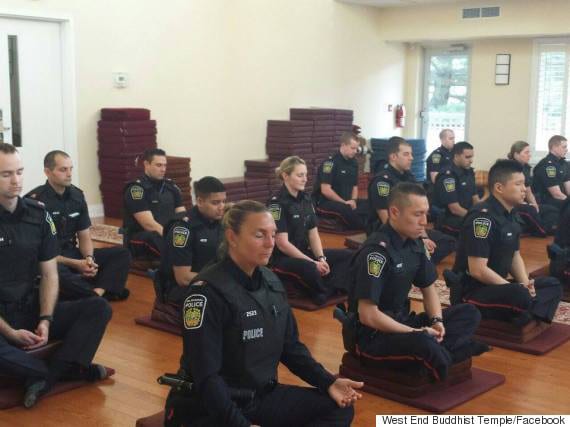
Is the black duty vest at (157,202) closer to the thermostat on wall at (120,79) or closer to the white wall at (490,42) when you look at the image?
the thermostat on wall at (120,79)

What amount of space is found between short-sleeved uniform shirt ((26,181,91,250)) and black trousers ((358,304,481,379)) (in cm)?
246

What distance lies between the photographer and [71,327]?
4.11 metres

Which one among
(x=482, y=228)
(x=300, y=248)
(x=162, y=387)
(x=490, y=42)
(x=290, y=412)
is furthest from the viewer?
(x=490, y=42)

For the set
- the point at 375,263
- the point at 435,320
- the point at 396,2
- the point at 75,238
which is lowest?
the point at 435,320

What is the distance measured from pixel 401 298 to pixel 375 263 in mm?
308

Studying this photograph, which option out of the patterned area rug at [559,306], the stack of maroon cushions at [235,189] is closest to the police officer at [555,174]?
the patterned area rug at [559,306]

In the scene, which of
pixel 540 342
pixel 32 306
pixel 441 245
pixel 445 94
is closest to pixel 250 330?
pixel 32 306

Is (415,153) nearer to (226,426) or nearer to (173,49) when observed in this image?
(173,49)

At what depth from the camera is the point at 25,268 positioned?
404 centimetres

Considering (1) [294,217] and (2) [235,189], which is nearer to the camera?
(1) [294,217]

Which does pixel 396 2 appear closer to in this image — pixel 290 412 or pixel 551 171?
pixel 551 171

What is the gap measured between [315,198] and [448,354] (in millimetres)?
5016

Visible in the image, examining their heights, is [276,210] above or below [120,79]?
below

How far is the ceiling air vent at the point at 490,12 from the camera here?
38.8 feet
